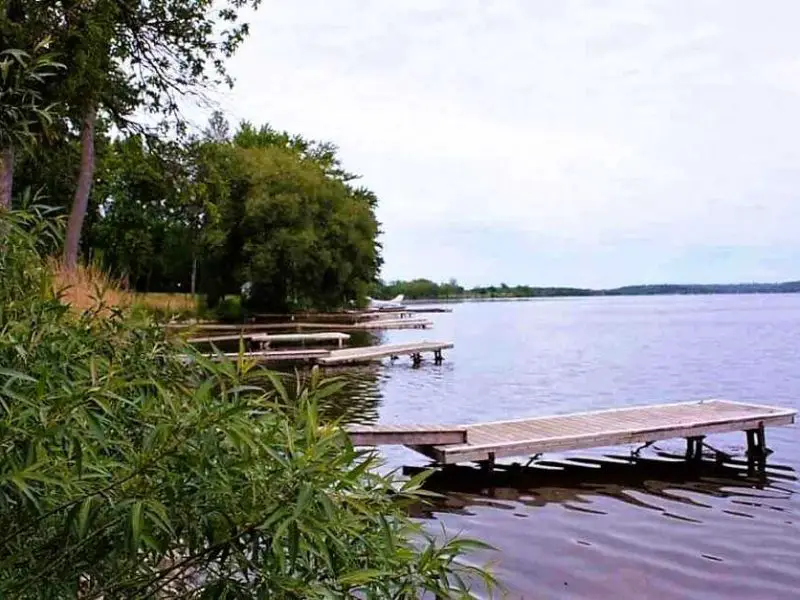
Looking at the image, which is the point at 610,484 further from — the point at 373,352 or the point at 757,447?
the point at 373,352

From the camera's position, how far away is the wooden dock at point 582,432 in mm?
7500

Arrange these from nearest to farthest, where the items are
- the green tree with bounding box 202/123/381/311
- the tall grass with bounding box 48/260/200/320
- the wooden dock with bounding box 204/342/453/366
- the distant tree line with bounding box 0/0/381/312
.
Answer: the tall grass with bounding box 48/260/200/320, the distant tree line with bounding box 0/0/381/312, the wooden dock with bounding box 204/342/453/366, the green tree with bounding box 202/123/381/311

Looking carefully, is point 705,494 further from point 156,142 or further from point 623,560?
point 156,142

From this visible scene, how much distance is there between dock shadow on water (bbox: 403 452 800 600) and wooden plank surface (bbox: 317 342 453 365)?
30.5 ft

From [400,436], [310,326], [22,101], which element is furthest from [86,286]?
[310,326]

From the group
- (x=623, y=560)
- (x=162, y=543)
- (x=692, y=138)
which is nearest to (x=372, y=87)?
(x=692, y=138)

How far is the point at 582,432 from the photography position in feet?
26.3

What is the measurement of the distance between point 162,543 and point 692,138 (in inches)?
870

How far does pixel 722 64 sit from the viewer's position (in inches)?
685

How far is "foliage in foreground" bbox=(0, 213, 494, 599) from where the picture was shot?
148 cm

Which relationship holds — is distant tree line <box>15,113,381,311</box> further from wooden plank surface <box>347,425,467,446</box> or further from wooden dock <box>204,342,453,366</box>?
wooden plank surface <box>347,425,467,446</box>

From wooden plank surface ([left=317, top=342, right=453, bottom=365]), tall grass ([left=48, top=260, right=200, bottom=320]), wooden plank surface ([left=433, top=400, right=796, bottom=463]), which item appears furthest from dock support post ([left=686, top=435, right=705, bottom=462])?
wooden plank surface ([left=317, top=342, right=453, bottom=365])

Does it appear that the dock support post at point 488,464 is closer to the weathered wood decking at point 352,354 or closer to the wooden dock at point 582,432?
the wooden dock at point 582,432

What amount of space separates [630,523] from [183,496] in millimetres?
5611
